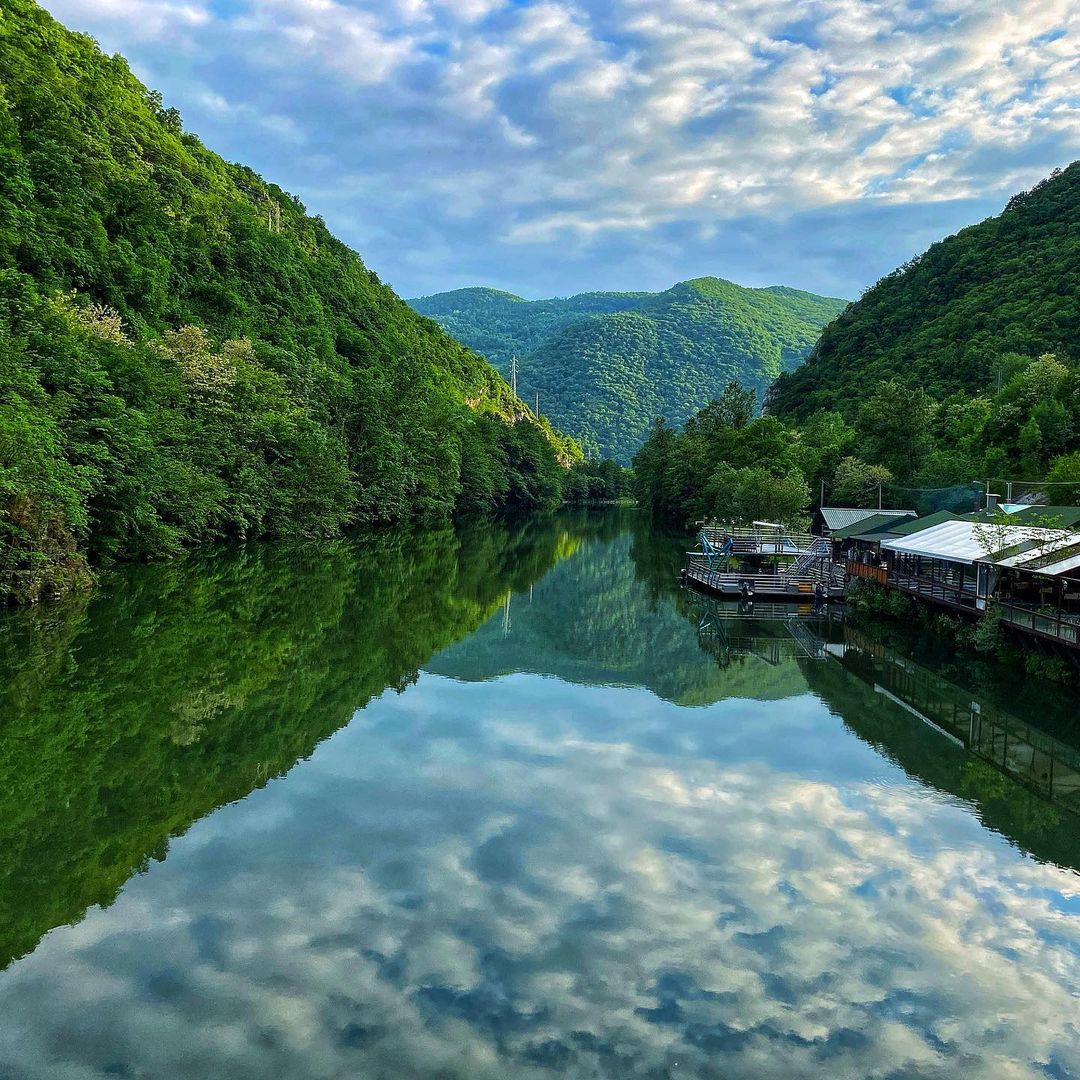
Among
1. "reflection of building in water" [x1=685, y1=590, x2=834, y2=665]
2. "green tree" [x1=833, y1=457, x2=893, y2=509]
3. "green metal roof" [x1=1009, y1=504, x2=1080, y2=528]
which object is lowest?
"reflection of building in water" [x1=685, y1=590, x2=834, y2=665]

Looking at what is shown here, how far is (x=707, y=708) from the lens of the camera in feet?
59.5

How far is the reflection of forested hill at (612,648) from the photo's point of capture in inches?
813

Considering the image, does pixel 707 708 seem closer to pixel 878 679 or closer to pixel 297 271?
pixel 878 679

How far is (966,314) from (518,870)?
91.2 meters

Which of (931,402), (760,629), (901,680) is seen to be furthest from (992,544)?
(931,402)

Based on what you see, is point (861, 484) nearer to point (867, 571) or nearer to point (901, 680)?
point (867, 571)

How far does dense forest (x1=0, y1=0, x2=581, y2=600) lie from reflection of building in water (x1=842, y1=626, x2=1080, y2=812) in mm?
23197

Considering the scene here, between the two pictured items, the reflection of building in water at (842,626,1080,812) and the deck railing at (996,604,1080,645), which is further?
the deck railing at (996,604,1080,645)

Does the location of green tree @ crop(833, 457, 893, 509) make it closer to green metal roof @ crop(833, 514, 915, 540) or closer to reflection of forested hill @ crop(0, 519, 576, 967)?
green metal roof @ crop(833, 514, 915, 540)

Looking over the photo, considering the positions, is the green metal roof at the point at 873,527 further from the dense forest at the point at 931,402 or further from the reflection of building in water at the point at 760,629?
the dense forest at the point at 931,402

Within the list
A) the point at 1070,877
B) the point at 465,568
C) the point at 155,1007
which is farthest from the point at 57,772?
the point at 465,568

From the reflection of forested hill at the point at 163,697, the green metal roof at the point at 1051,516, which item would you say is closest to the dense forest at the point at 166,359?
the reflection of forested hill at the point at 163,697

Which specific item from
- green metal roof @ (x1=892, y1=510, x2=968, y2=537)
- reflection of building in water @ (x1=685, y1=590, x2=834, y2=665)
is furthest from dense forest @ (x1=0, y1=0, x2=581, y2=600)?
green metal roof @ (x1=892, y1=510, x2=968, y2=537)

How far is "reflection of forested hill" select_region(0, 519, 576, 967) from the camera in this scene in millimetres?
10102
